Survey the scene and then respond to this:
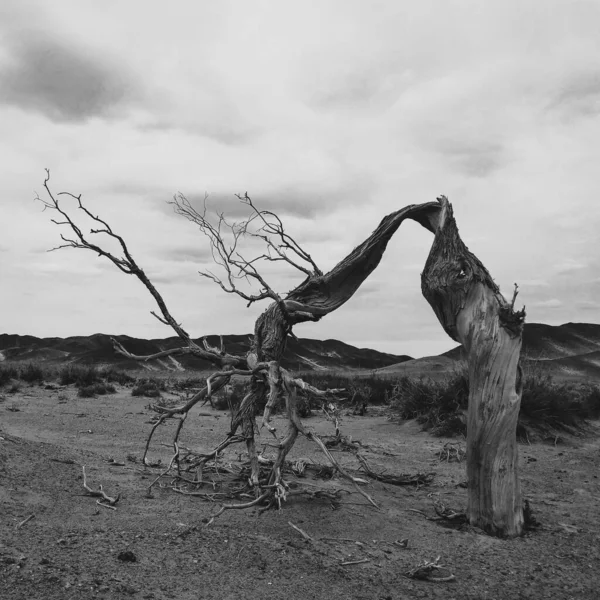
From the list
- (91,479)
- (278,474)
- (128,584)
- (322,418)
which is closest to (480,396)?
(278,474)

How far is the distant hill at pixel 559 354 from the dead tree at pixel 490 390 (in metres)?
23.1

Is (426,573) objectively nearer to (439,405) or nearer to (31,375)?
(439,405)

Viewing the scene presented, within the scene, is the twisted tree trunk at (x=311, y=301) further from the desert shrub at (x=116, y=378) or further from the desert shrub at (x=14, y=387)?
the desert shrub at (x=116, y=378)

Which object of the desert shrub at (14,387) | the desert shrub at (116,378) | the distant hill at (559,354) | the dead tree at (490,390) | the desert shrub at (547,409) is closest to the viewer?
the dead tree at (490,390)

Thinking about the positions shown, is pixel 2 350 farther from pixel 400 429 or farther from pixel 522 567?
pixel 522 567

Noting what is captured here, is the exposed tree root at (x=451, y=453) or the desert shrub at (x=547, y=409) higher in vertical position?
the desert shrub at (x=547, y=409)

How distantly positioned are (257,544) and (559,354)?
103 ft

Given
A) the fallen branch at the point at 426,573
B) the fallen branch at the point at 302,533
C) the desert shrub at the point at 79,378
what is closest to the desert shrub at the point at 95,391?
the desert shrub at the point at 79,378

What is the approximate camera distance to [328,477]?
6.43 metres

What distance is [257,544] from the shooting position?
424 centimetres

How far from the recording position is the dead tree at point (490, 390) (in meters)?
4.91

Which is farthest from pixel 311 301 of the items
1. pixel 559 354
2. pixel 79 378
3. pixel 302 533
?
pixel 559 354

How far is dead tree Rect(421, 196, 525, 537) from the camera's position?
4910 mm

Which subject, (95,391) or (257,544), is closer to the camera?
(257,544)
